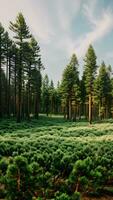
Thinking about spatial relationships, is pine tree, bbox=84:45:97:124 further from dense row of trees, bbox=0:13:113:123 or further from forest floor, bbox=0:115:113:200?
forest floor, bbox=0:115:113:200

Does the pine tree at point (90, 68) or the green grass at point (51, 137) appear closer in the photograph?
the green grass at point (51, 137)

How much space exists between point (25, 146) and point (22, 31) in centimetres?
2970

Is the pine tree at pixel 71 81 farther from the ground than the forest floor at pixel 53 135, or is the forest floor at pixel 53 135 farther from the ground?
the pine tree at pixel 71 81

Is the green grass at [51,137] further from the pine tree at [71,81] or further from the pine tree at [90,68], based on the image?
the pine tree at [71,81]

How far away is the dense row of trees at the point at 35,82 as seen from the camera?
4359 cm

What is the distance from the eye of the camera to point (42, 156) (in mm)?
11562

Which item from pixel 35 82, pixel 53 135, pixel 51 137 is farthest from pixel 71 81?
pixel 51 137

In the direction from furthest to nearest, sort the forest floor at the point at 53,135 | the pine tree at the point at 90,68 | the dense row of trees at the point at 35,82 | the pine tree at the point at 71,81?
1. the pine tree at the point at 71,81
2. the pine tree at the point at 90,68
3. the dense row of trees at the point at 35,82
4. the forest floor at the point at 53,135

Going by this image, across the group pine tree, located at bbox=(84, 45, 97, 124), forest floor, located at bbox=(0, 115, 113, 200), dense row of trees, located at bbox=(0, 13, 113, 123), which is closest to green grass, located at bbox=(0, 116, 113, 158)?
forest floor, located at bbox=(0, 115, 113, 200)

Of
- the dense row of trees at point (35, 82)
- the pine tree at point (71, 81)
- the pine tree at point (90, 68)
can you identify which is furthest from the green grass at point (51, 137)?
the pine tree at point (71, 81)

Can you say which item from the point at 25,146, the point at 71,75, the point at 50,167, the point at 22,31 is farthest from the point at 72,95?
the point at 50,167

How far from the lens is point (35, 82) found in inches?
2352

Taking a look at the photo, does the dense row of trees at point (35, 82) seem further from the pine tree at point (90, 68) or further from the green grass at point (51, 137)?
the green grass at point (51, 137)

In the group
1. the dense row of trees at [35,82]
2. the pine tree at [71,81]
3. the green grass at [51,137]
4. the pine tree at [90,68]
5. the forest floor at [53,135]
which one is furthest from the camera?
the pine tree at [71,81]
